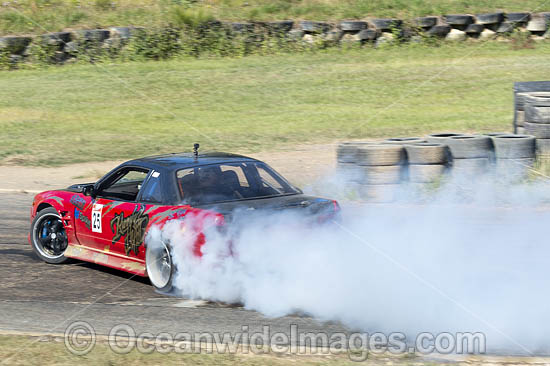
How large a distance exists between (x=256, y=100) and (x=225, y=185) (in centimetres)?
1415

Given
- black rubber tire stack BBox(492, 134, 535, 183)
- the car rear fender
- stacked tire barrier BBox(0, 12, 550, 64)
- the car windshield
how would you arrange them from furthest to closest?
stacked tire barrier BBox(0, 12, 550, 64) < black rubber tire stack BBox(492, 134, 535, 183) < the car rear fender < the car windshield

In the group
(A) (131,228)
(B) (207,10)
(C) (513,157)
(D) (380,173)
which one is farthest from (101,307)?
(B) (207,10)

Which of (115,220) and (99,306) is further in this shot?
(115,220)

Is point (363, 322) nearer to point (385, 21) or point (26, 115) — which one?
point (26, 115)

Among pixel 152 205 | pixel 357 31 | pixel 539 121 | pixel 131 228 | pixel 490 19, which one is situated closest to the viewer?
pixel 152 205

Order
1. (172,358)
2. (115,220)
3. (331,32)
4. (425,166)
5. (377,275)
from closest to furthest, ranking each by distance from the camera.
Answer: (172,358) < (377,275) < (115,220) < (425,166) < (331,32)

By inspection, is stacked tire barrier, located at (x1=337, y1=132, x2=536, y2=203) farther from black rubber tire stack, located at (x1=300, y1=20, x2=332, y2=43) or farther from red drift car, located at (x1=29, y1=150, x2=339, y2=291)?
black rubber tire stack, located at (x1=300, y1=20, x2=332, y2=43)

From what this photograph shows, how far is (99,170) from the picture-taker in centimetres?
1512

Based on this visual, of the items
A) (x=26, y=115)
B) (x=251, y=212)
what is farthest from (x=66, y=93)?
(x=251, y=212)

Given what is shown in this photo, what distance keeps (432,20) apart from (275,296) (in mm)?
20343

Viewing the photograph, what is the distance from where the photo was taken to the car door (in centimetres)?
759

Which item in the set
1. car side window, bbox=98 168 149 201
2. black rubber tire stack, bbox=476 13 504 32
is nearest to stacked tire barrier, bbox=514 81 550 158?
car side window, bbox=98 168 149 201

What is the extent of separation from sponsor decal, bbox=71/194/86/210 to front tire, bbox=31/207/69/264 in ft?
0.97

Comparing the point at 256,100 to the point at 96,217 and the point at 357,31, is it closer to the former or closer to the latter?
the point at 357,31
